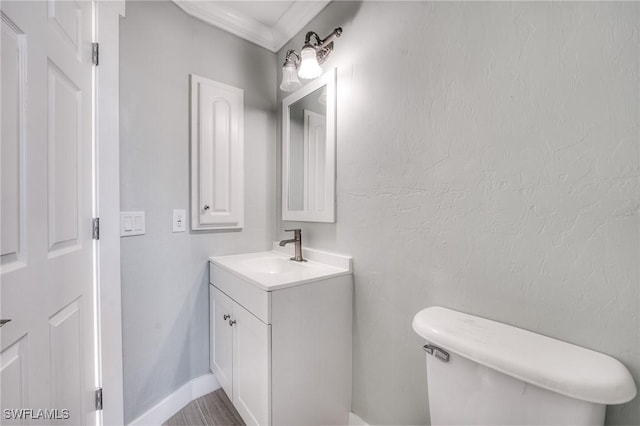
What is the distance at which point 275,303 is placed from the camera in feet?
3.31

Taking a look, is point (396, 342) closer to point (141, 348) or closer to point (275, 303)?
point (275, 303)

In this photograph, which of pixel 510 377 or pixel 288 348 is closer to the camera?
pixel 510 377

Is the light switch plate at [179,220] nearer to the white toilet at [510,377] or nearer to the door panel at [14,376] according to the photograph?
the door panel at [14,376]

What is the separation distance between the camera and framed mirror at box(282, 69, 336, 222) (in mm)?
1346

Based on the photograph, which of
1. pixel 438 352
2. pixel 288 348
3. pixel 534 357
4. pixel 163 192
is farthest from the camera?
pixel 163 192

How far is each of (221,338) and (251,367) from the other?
38 cm

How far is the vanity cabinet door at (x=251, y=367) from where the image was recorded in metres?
1.00

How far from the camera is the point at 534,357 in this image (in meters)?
0.61

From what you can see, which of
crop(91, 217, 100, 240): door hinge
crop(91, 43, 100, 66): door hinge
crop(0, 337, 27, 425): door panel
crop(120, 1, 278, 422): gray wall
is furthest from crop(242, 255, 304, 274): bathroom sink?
crop(91, 43, 100, 66): door hinge

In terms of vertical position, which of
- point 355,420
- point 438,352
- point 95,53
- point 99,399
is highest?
point 95,53

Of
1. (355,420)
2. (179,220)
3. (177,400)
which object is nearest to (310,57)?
(179,220)

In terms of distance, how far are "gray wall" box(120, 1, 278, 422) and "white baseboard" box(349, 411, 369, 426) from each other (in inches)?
35.8

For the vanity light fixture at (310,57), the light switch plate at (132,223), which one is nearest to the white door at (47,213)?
the light switch plate at (132,223)

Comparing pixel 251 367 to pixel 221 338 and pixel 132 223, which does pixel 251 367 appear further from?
pixel 132 223
